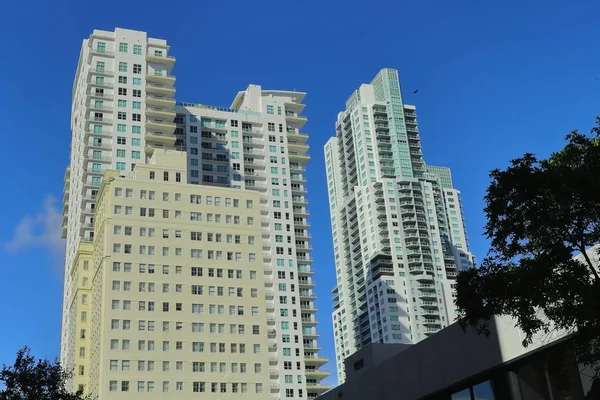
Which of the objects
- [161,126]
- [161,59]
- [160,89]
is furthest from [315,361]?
[161,59]

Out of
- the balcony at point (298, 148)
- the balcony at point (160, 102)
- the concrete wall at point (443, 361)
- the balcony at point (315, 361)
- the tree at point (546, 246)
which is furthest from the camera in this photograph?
the balcony at point (298, 148)

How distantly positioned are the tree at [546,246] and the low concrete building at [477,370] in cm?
230

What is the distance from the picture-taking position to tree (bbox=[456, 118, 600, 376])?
18.1 metres

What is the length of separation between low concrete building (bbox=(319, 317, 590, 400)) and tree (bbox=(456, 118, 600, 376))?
2299 millimetres

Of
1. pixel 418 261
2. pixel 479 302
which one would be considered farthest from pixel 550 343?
pixel 418 261

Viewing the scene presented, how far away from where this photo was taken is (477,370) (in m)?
30.7

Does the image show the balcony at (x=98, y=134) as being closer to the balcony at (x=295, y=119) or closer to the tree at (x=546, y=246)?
the balcony at (x=295, y=119)

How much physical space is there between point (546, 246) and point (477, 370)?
507 inches

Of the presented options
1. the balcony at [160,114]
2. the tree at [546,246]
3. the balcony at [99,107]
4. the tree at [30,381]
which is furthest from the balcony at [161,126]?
the tree at [546,246]

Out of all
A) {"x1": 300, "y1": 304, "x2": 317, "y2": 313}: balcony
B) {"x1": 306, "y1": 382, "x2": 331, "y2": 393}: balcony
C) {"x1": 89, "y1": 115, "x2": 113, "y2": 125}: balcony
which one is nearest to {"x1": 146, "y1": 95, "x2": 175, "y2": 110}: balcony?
{"x1": 89, "y1": 115, "x2": 113, "y2": 125}: balcony

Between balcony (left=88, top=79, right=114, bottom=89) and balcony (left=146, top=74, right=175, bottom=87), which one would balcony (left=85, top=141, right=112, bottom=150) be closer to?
balcony (left=88, top=79, right=114, bottom=89)

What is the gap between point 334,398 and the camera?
4712 cm

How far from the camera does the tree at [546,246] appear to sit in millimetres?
18141

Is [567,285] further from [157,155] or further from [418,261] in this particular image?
[418,261]
